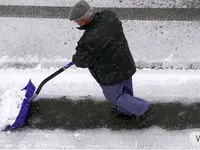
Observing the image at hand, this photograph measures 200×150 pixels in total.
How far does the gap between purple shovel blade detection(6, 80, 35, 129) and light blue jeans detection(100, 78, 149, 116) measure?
3.49ft

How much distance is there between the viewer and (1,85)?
4.72 metres

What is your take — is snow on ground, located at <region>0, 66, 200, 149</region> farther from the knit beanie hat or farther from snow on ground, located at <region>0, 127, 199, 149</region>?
the knit beanie hat

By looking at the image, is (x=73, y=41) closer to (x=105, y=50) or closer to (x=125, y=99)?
(x=125, y=99)

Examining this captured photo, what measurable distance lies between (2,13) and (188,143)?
140 inches

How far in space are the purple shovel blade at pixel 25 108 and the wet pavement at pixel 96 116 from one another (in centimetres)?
12

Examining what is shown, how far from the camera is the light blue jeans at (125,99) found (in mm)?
3686

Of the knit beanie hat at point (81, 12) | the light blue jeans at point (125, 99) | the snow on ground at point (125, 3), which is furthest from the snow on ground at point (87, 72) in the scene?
the knit beanie hat at point (81, 12)

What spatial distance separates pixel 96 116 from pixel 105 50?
122cm

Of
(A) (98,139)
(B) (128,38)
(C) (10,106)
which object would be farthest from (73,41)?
(A) (98,139)

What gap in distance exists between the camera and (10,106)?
14.0ft

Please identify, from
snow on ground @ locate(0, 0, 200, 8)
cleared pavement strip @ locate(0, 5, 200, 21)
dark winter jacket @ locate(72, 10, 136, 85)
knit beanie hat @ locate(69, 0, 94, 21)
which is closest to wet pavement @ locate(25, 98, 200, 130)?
dark winter jacket @ locate(72, 10, 136, 85)

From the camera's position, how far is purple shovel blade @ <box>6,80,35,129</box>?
4164 mm

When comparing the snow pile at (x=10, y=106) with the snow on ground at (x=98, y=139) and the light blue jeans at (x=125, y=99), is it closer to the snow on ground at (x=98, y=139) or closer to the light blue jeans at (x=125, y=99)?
the snow on ground at (x=98, y=139)

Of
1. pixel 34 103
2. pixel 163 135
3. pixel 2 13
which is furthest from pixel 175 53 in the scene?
pixel 2 13
